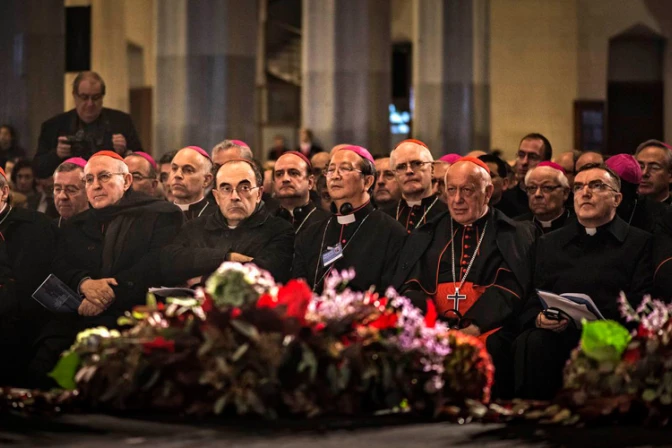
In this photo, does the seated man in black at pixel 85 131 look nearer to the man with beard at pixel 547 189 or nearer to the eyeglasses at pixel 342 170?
the eyeglasses at pixel 342 170

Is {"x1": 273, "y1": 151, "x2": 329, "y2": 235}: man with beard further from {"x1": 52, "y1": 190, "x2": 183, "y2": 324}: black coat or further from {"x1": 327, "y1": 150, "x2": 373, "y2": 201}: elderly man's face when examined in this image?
{"x1": 52, "y1": 190, "x2": 183, "y2": 324}: black coat

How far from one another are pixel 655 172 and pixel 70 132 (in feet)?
14.3

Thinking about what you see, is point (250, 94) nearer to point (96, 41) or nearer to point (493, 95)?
point (96, 41)

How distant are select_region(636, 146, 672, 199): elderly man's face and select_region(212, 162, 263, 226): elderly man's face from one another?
2.81 metres

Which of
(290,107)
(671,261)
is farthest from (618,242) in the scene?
(290,107)

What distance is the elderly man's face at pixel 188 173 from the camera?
336 inches

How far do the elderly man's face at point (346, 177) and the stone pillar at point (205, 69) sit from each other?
5.94 meters

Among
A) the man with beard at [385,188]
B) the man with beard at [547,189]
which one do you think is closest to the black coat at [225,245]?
the man with beard at [547,189]

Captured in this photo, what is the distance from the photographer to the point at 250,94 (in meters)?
13.8

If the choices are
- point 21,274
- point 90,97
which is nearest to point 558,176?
point 21,274

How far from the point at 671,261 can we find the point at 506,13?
2081 centimetres

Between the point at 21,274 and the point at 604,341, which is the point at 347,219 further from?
the point at 604,341

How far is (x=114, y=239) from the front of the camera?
7.80 metres

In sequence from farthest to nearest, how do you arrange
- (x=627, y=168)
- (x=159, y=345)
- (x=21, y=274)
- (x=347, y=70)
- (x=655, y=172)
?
1. (x=347, y=70)
2. (x=655, y=172)
3. (x=627, y=168)
4. (x=21, y=274)
5. (x=159, y=345)
